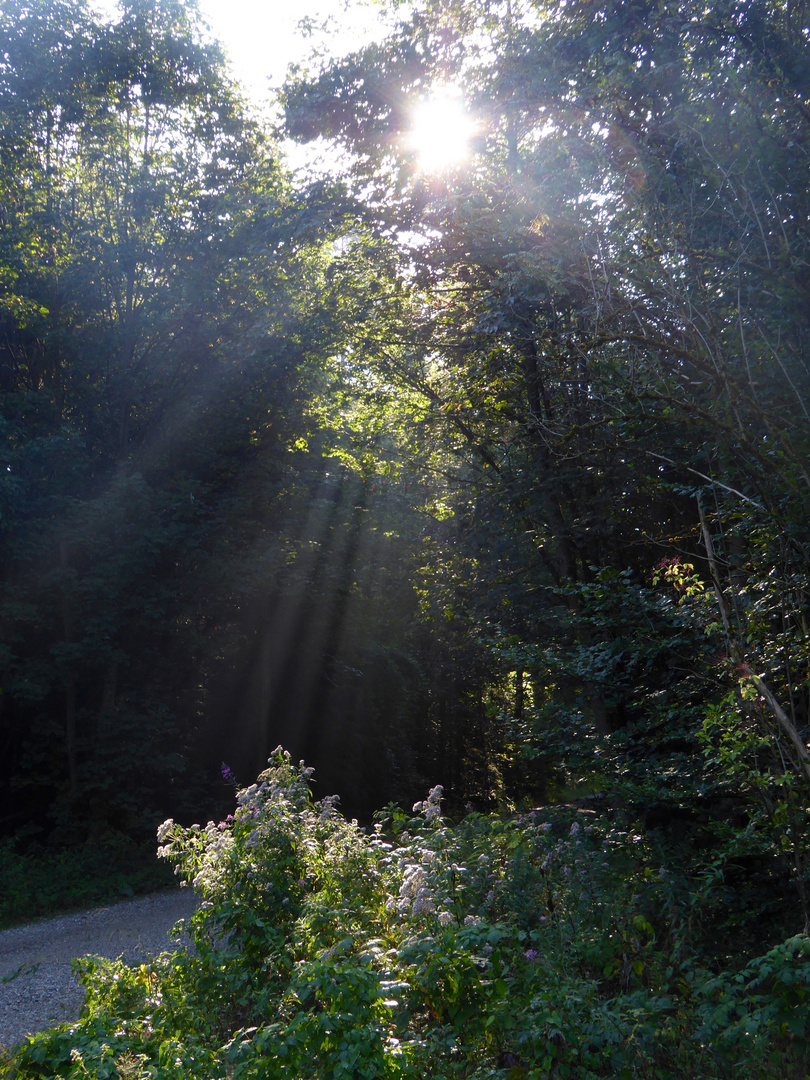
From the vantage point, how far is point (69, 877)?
29.9ft

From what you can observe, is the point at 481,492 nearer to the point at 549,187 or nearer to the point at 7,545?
the point at 549,187

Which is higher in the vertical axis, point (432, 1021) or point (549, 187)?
point (549, 187)

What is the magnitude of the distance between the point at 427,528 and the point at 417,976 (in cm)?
936

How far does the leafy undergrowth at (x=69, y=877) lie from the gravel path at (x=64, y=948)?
33 centimetres

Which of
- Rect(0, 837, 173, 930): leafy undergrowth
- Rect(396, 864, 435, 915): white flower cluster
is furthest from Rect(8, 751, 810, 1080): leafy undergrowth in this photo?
Rect(0, 837, 173, 930): leafy undergrowth

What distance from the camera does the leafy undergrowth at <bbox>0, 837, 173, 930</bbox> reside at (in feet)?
27.2

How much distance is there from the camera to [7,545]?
9.08 meters

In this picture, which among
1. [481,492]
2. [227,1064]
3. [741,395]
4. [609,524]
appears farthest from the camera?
[481,492]

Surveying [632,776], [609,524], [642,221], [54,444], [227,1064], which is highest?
[54,444]

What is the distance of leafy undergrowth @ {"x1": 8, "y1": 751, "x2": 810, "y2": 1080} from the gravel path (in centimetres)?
132

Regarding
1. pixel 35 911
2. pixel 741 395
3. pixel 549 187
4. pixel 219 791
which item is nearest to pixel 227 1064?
pixel 741 395

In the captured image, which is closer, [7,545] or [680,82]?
[680,82]

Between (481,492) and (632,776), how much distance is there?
446 cm

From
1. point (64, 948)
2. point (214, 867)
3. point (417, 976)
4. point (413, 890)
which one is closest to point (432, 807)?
point (413, 890)
